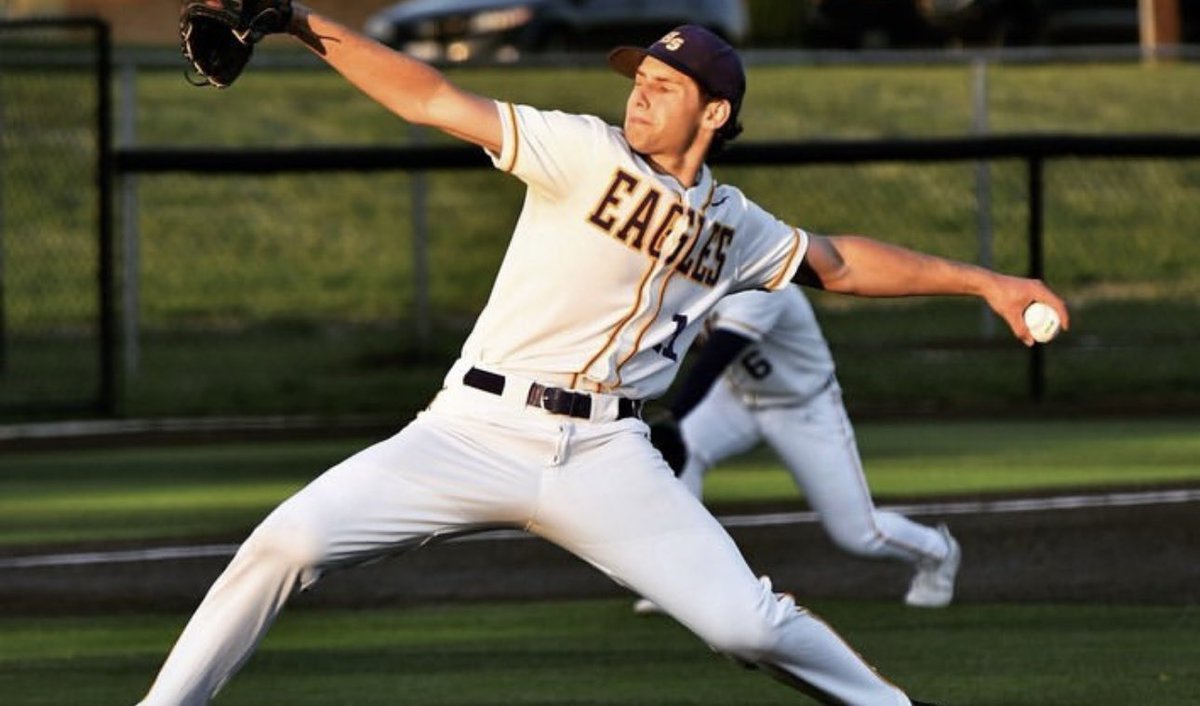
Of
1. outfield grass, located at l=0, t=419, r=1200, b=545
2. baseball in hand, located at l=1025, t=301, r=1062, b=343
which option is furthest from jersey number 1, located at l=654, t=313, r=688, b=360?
outfield grass, located at l=0, t=419, r=1200, b=545

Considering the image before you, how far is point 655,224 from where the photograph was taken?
686 centimetres

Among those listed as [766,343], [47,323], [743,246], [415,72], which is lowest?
[47,323]

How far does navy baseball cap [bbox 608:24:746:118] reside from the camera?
276 inches

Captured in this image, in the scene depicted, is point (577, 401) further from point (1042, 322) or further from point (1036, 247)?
point (1036, 247)

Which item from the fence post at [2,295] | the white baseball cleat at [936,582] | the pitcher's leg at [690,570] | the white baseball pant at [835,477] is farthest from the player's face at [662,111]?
the fence post at [2,295]

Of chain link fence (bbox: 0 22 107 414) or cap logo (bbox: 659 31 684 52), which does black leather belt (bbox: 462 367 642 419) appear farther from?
chain link fence (bbox: 0 22 107 414)

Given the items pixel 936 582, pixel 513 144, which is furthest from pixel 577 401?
pixel 936 582

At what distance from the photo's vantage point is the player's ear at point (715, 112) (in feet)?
23.2

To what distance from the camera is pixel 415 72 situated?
658 cm

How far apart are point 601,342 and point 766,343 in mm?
3415

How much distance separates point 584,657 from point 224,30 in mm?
3205

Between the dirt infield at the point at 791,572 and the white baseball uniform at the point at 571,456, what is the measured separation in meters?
3.88

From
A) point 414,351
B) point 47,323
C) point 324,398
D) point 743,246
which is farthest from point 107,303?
point 743,246

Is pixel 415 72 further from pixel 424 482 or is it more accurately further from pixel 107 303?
pixel 107 303
